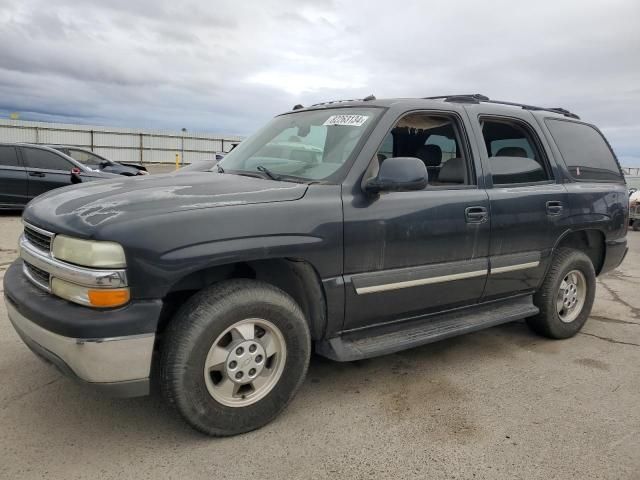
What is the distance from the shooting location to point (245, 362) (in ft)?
8.63

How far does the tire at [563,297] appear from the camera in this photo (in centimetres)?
417

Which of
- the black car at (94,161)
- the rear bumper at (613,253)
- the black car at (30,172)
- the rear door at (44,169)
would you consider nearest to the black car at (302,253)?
the rear bumper at (613,253)

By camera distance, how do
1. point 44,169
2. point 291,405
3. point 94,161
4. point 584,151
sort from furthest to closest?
1. point 94,161
2. point 44,169
3. point 584,151
4. point 291,405

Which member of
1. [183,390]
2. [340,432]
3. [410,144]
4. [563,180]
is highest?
[410,144]

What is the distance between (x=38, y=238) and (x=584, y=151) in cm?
429

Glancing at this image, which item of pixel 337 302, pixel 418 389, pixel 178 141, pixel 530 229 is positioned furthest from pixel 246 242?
pixel 178 141

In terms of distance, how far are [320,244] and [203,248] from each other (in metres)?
0.66

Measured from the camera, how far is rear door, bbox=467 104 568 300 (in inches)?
144

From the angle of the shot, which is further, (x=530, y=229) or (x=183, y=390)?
(x=530, y=229)

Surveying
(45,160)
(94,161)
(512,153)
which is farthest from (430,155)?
(94,161)

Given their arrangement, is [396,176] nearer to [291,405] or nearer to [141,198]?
[141,198]

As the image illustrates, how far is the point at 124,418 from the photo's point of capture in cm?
284

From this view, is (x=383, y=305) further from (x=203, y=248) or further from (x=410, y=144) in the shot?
(x=410, y=144)

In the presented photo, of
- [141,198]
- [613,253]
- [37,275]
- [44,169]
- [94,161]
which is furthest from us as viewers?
[94,161]
